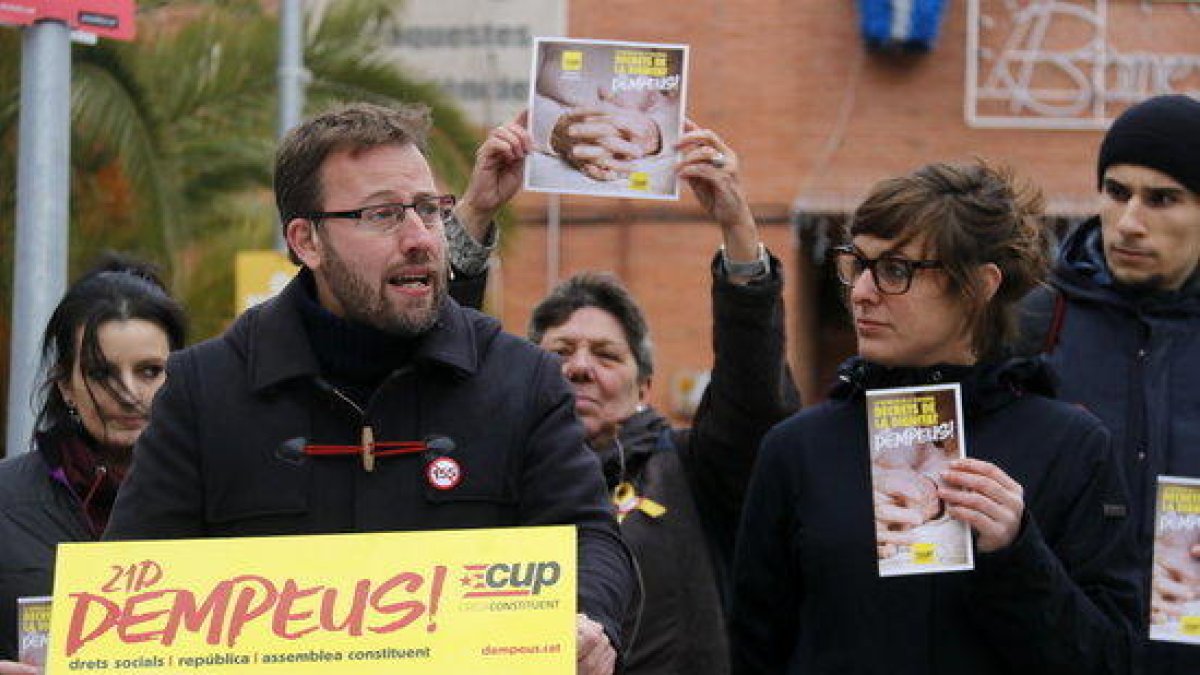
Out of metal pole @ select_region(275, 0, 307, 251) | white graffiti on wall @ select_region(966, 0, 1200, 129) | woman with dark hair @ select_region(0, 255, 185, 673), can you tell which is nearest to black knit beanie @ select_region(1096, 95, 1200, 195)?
woman with dark hair @ select_region(0, 255, 185, 673)

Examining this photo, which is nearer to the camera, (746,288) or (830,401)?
(830,401)

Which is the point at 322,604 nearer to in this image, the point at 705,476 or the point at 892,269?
the point at 892,269

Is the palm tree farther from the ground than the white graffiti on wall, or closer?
closer

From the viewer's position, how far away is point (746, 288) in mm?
5074

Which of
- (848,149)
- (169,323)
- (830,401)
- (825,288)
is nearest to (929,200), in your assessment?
(830,401)

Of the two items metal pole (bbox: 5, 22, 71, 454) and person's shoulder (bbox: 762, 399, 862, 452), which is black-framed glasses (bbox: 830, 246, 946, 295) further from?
metal pole (bbox: 5, 22, 71, 454)

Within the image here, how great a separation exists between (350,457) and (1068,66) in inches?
683

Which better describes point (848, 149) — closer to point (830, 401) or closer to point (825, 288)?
point (825, 288)

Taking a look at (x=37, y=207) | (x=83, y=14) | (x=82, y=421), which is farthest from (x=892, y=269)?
(x=37, y=207)

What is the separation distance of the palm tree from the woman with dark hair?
812cm

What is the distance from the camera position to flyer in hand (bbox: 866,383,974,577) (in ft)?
13.2

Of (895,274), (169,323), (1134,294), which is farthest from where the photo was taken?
(169,323)

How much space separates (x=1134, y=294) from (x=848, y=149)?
15.7 meters

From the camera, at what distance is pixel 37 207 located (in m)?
7.16
